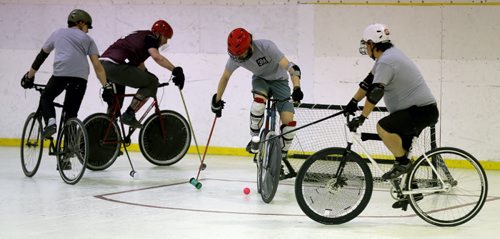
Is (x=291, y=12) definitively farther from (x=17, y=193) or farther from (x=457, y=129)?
(x=17, y=193)

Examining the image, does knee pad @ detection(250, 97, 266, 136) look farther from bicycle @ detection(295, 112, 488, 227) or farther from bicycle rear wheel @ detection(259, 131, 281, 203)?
bicycle @ detection(295, 112, 488, 227)

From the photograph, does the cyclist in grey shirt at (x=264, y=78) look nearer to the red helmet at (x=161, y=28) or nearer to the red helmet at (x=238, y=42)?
the red helmet at (x=238, y=42)

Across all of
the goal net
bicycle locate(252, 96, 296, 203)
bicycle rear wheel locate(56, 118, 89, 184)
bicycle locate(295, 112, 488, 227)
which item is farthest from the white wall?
bicycle locate(295, 112, 488, 227)

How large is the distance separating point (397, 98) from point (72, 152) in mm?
3188

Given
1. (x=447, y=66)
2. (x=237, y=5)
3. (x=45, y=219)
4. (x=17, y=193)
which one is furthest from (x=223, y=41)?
(x=45, y=219)

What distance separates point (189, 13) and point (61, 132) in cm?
369

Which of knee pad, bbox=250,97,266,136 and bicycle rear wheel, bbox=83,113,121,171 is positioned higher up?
knee pad, bbox=250,97,266,136

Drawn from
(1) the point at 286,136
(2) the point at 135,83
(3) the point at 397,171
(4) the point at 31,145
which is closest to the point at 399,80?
(3) the point at 397,171

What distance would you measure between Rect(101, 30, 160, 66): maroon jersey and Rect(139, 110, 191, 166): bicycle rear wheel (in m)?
0.83

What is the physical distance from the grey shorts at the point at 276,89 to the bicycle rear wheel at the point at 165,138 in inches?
81.1

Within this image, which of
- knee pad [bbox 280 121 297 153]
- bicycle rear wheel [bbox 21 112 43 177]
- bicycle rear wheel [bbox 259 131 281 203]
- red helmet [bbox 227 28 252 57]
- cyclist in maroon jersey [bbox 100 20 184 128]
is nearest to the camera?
bicycle rear wheel [bbox 259 131 281 203]

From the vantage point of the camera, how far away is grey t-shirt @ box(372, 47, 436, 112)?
5660 mm

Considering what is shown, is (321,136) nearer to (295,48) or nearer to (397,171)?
(295,48)

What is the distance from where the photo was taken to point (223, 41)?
35.6ft
